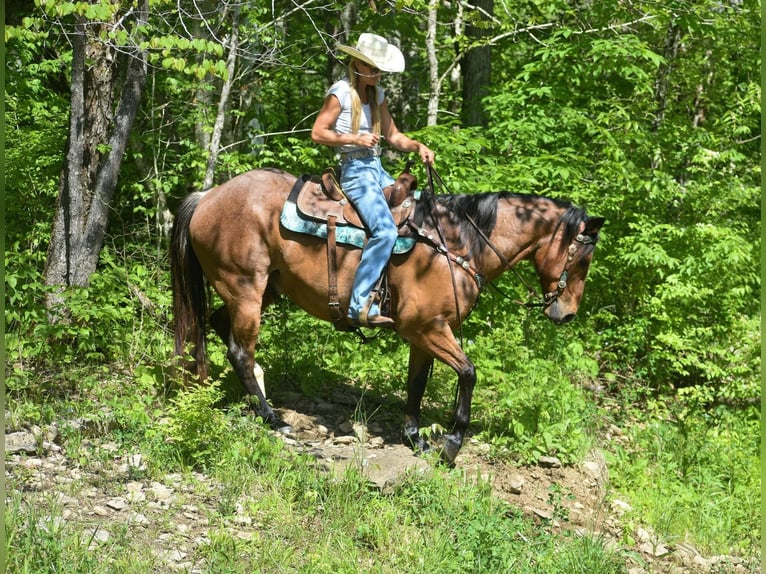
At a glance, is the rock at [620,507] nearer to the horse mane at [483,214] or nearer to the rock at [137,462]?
the horse mane at [483,214]

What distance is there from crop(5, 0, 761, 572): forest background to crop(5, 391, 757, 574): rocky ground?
0.26m

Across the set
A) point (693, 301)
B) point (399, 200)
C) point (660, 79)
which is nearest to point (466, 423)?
point (399, 200)

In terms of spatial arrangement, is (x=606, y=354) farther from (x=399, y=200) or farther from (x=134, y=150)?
(x=134, y=150)

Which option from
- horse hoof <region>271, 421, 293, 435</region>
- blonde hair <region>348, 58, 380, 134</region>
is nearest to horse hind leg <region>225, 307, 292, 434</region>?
horse hoof <region>271, 421, 293, 435</region>

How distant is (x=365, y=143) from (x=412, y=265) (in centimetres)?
106

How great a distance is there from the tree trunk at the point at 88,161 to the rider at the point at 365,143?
9.26 ft

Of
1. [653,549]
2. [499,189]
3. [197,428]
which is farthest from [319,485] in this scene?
[499,189]

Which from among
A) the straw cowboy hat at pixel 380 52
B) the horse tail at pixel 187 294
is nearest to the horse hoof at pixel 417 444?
the horse tail at pixel 187 294

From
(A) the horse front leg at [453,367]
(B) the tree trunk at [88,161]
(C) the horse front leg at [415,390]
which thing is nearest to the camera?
(A) the horse front leg at [453,367]

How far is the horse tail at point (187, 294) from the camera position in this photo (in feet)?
23.1

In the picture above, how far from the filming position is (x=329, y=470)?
6004 mm

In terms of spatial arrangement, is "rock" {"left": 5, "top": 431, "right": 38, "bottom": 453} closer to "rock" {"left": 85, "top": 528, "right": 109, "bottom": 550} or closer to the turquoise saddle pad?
"rock" {"left": 85, "top": 528, "right": 109, "bottom": 550}

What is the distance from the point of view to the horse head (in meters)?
6.70

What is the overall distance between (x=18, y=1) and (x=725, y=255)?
1024 centimetres
